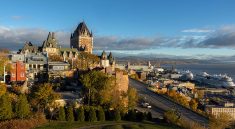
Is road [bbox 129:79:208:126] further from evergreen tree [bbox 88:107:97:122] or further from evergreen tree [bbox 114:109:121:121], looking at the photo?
evergreen tree [bbox 88:107:97:122]

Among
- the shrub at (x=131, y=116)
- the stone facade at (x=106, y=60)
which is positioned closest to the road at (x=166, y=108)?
the shrub at (x=131, y=116)

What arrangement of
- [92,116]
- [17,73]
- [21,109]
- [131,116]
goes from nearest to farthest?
1. [21,109]
2. [92,116]
3. [131,116]
4. [17,73]


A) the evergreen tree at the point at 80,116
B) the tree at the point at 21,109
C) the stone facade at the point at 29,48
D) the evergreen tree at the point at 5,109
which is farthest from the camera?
the stone facade at the point at 29,48

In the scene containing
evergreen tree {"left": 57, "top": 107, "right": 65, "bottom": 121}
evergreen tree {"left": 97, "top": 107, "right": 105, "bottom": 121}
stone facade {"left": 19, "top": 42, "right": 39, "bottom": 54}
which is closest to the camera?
evergreen tree {"left": 57, "top": 107, "right": 65, "bottom": 121}

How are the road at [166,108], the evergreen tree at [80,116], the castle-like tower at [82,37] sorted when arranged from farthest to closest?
the castle-like tower at [82,37], the road at [166,108], the evergreen tree at [80,116]

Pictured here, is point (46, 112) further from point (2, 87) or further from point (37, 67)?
point (37, 67)

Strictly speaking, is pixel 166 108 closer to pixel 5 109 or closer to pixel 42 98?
pixel 42 98

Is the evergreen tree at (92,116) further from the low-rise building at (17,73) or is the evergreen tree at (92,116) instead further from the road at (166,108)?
the low-rise building at (17,73)

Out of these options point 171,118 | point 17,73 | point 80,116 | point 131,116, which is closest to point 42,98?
point 80,116

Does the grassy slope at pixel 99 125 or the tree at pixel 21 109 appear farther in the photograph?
the tree at pixel 21 109

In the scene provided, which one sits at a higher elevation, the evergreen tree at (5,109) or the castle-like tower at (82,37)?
the castle-like tower at (82,37)

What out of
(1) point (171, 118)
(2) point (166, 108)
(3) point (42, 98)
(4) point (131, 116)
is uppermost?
(3) point (42, 98)

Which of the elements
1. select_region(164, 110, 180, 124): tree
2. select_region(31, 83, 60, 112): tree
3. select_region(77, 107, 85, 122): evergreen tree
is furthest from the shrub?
select_region(31, 83, 60, 112): tree

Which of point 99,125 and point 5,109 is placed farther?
point 99,125
